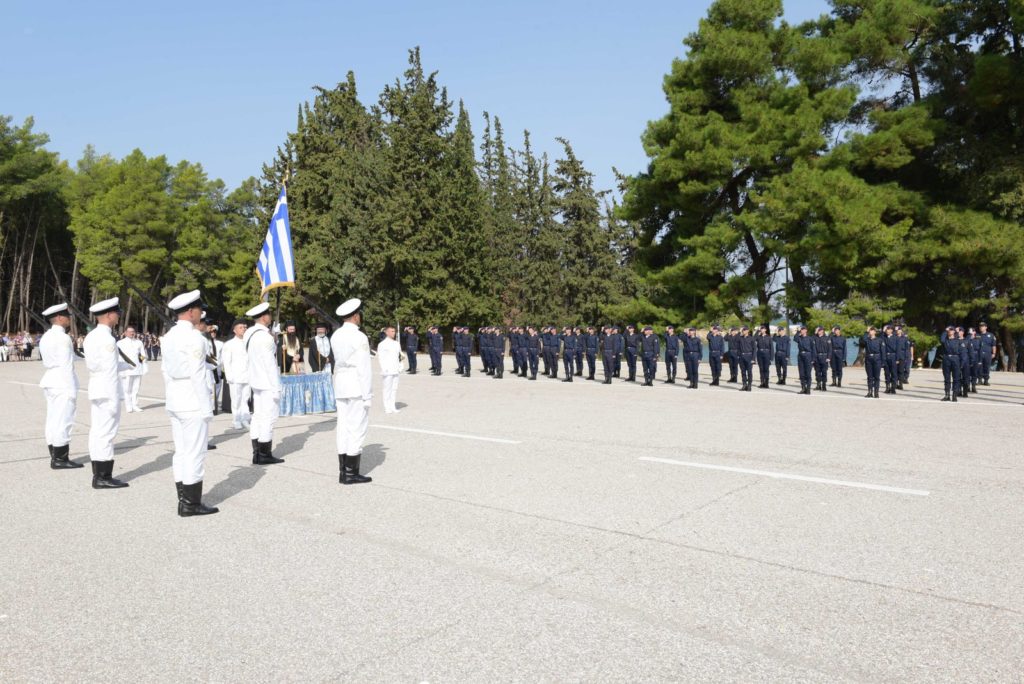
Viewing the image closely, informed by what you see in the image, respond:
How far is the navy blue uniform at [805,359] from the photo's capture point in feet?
59.8

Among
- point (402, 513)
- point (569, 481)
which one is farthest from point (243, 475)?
point (569, 481)

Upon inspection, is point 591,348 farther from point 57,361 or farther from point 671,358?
point 57,361

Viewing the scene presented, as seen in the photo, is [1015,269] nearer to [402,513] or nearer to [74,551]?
[402,513]

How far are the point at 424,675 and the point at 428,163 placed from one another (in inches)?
1733

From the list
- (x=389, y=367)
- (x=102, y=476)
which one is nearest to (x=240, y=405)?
(x=389, y=367)

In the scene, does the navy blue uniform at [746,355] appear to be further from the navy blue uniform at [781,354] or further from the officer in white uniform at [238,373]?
the officer in white uniform at [238,373]

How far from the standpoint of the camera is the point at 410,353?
2775 cm

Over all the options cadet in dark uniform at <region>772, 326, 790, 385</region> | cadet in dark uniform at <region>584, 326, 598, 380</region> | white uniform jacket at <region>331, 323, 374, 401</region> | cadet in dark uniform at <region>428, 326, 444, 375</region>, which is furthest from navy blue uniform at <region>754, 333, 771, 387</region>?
white uniform jacket at <region>331, 323, 374, 401</region>

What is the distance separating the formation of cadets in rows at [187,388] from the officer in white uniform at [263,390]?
1 centimetres

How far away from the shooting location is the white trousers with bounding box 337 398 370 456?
Answer: 7.45m

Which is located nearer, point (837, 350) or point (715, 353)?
point (837, 350)

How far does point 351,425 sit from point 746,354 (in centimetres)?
1469

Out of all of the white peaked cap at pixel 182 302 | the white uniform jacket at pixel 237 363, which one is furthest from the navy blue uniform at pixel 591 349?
the white peaked cap at pixel 182 302

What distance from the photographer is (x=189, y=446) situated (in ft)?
20.6
